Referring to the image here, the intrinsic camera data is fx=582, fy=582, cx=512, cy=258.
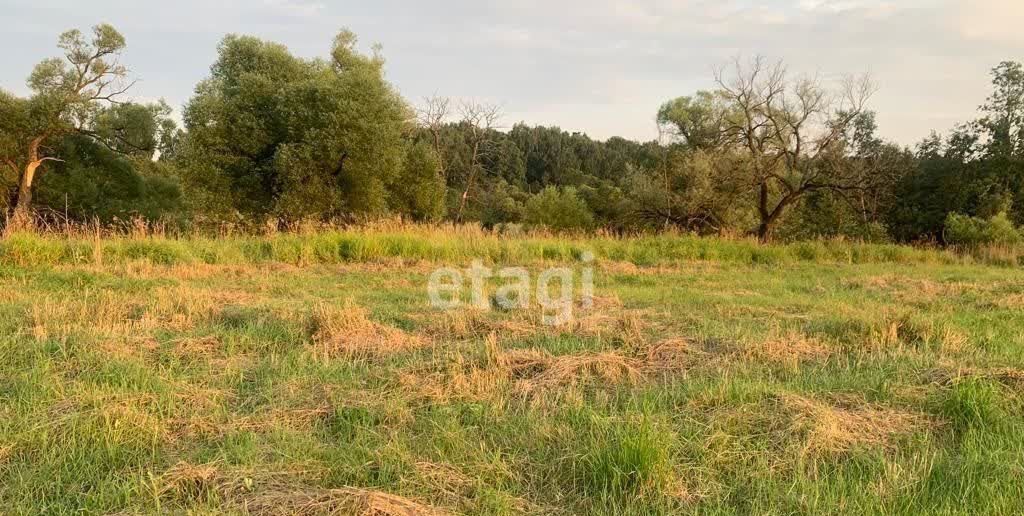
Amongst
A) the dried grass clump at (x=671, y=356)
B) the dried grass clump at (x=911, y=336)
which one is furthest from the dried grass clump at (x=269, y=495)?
the dried grass clump at (x=911, y=336)

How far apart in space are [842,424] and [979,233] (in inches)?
814

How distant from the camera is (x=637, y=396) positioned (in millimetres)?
3920

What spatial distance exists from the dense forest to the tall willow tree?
0.20ft

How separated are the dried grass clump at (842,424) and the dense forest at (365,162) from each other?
13.9 m

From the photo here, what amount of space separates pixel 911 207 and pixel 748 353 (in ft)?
98.7

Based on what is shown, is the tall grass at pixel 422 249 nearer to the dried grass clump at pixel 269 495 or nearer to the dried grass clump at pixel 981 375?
the dried grass clump at pixel 269 495

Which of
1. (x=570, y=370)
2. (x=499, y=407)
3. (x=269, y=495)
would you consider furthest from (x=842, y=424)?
(x=269, y=495)

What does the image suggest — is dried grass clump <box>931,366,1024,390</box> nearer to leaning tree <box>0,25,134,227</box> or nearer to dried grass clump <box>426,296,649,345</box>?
dried grass clump <box>426,296,649,345</box>

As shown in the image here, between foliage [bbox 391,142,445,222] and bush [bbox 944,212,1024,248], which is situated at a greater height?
foliage [bbox 391,142,445,222]

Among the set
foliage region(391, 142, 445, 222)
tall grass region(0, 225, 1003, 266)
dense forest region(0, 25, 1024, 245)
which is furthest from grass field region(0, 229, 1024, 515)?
foliage region(391, 142, 445, 222)

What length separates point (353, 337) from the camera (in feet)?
17.0

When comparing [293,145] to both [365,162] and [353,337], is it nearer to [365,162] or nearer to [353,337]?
[365,162]

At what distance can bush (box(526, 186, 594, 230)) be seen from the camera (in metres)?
37.8

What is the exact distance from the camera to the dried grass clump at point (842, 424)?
3.18 meters
